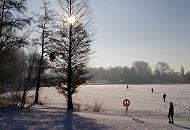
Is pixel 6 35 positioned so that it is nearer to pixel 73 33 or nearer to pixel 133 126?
pixel 73 33

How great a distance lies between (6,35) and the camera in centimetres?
2234

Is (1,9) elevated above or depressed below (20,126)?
above

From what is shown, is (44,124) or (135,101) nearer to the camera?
(44,124)

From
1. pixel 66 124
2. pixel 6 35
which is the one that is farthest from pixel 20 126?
pixel 6 35

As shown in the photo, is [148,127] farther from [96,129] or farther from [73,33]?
[73,33]

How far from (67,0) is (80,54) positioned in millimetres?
4837

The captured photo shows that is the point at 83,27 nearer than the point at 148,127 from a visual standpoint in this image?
No

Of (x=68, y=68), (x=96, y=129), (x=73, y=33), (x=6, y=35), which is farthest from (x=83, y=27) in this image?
(x=96, y=129)

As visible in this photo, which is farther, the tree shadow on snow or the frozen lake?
the frozen lake

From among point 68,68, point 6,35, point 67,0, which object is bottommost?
point 68,68

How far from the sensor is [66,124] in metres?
18.2

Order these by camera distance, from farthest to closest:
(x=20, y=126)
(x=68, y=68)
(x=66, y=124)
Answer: (x=68, y=68) → (x=66, y=124) → (x=20, y=126)

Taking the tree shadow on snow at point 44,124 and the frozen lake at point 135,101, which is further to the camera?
the frozen lake at point 135,101

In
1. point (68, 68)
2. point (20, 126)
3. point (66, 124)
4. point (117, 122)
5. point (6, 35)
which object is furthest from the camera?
point (68, 68)
